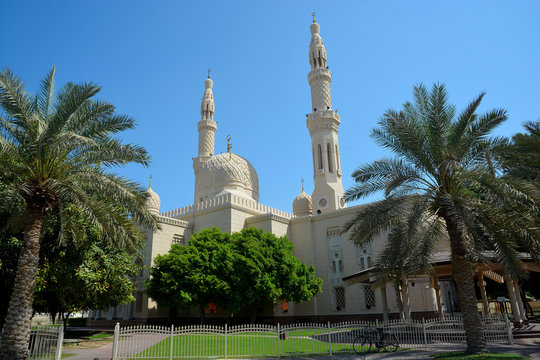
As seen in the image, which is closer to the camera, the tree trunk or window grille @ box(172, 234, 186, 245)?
the tree trunk

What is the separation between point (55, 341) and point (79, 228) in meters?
2.98

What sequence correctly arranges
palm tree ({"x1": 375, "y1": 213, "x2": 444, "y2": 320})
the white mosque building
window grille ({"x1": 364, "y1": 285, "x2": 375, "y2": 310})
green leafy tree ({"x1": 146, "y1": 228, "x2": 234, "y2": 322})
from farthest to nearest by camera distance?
the white mosque building < window grille ({"x1": 364, "y1": 285, "x2": 375, "y2": 310}) < green leafy tree ({"x1": 146, "y1": 228, "x2": 234, "y2": 322}) < palm tree ({"x1": 375, "y1": 213, "x2": 444, "y2": 320})

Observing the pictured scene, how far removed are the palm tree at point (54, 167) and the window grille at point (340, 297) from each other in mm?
14305

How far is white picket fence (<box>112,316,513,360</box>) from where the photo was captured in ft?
37.1

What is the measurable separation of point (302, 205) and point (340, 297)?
840 centimetres

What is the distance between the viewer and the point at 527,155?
1204 centimetres

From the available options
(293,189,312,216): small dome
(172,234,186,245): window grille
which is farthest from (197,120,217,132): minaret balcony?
(172,234,186,245): window grille

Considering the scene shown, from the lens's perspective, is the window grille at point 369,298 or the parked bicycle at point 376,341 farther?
the window grille at point 369,298

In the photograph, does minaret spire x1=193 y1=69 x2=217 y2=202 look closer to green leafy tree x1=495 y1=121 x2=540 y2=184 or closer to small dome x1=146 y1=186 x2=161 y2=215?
small dome x1=146 y1=186 x2=161 y2=215

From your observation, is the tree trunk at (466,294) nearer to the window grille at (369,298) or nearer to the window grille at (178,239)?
the window grille at (369,298)

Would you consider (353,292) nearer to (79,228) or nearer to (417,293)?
(417,293)

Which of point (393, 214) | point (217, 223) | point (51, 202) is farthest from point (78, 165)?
point (217, 223)

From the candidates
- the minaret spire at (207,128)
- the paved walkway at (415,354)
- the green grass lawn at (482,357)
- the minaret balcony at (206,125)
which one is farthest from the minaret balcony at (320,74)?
the green grass lawn at (482,357)

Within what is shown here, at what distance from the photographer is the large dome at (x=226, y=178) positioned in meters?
28.4
